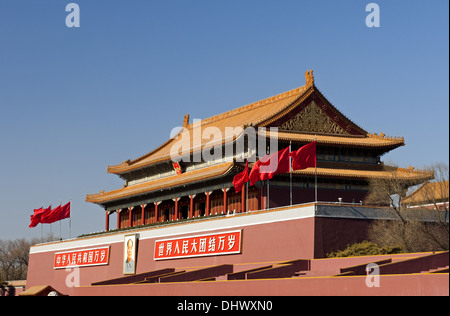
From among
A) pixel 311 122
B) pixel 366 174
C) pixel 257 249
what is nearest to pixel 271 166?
pixel 257 249

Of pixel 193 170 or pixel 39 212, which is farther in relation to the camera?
pixel 39 212

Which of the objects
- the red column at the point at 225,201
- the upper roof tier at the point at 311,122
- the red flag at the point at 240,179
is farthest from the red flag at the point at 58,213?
the red flag at the point at 240,179

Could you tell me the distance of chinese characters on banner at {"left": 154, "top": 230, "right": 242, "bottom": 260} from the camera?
42.2 metres

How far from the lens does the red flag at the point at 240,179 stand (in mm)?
43469

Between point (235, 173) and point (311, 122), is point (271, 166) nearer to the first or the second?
point (235, 173)

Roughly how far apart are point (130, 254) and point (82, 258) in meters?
8.24

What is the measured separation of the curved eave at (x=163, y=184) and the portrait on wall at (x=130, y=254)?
180 inches

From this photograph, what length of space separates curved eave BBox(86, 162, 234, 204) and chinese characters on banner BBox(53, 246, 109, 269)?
529cm

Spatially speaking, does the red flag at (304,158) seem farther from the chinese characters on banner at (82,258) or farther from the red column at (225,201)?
the chinese characters on banner at (82,258)
